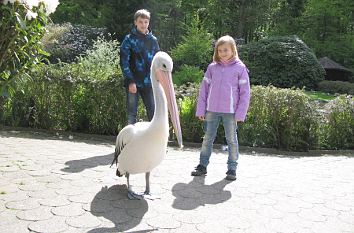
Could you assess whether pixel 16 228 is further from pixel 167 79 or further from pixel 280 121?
pixel 280 121

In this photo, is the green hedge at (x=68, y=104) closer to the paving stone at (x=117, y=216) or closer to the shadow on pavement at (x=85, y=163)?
the shadow on pavement at (x=85, y=163)

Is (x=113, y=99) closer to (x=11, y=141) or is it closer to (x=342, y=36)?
(x=11, y=141)

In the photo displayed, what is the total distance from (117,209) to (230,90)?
88.1 inches

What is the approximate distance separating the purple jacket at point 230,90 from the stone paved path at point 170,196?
99 centimetres

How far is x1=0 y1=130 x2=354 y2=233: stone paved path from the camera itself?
157 inches

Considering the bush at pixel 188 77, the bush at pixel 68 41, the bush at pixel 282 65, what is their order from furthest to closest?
1. the bush at pixel 68 41
2. the bush at pixel 282 65
3. the bush at pixel 188 77

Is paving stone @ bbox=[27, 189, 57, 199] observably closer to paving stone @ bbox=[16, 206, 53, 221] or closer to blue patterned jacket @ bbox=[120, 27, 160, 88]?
paving stone @ bbox=[16, 206, 53, 221]

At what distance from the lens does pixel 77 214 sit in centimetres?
409

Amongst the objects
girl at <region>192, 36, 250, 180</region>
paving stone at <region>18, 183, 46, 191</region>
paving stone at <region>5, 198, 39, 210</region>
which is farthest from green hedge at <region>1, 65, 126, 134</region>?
paving stone at <region>5, 198, 39, 210</region>

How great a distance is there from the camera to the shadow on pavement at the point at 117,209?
3.90 metres

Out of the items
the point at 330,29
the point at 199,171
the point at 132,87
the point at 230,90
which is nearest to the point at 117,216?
the point at 199,171

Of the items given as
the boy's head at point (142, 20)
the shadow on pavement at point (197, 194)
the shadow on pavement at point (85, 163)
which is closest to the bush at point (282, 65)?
the boy's head at point (142, 20)

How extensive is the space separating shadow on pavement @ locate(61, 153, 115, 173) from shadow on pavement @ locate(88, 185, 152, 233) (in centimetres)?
94

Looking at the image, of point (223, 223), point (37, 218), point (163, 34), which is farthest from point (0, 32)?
point (163, 34)
